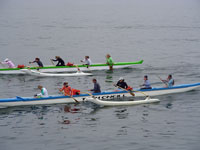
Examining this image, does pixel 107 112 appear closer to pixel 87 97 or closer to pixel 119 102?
pixel 119 102

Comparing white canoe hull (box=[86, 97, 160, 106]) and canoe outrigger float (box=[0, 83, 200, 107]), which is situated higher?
canoe outrigger float (box=[0, 83, 200, 107])

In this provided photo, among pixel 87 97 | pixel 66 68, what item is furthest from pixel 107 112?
pixel 66 68

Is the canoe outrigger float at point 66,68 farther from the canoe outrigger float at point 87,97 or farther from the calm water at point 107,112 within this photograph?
the canoe outrigger float at point 87,97

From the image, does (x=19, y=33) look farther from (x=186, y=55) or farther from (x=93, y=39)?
(x=186, y=55)

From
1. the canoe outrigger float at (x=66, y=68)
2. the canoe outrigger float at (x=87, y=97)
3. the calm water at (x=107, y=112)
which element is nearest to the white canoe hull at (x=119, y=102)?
the calm water at (x=107, y=112)

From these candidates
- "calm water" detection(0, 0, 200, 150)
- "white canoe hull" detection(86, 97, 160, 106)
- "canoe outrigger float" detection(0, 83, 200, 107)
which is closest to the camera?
"calm water" detection(0, 0, 200, 150)

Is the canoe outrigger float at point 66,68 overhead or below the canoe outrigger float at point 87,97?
overhead

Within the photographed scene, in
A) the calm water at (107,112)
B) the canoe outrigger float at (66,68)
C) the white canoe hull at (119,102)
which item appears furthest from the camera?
the canoe outrigger float at (66,68)

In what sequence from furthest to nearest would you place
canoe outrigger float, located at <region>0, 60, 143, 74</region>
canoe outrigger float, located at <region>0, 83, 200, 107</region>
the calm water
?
canoe outrigger float, located at <region>0, 60, 143, 74</region> < canoe outrigger float, located at <region>0, 83, 200, 107</region> < the calm water

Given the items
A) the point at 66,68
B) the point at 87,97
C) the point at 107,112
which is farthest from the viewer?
the point at 66,68

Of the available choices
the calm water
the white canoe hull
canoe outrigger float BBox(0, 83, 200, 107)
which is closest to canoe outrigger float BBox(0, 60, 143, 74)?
the calm water

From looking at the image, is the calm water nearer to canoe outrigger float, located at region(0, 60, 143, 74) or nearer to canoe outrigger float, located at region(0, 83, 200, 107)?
canoe outrigger float, located at region(0, 83, 200, 107)

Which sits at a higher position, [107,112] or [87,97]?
[87,97]

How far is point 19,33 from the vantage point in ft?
257
